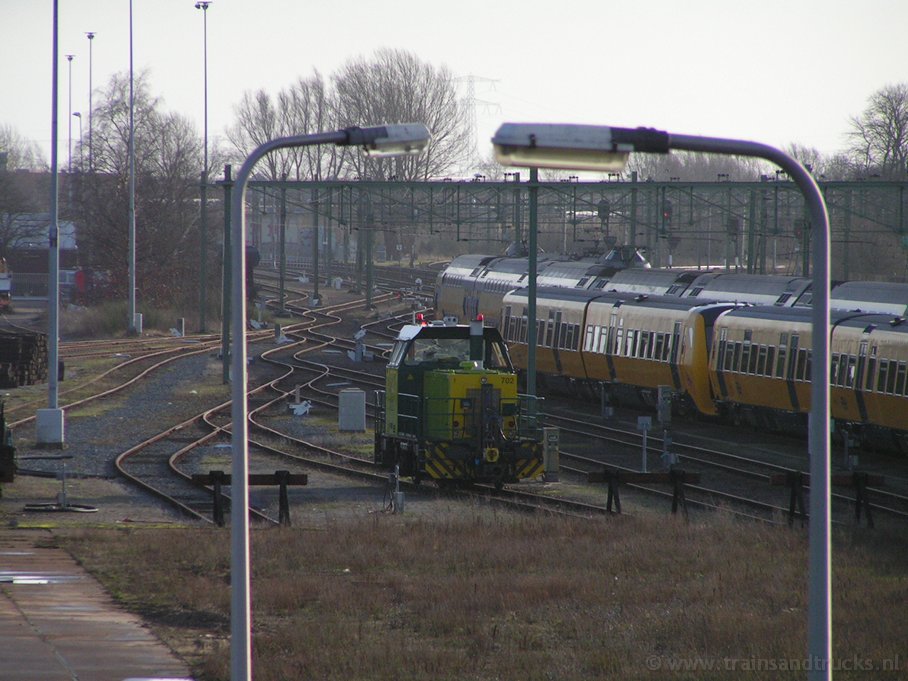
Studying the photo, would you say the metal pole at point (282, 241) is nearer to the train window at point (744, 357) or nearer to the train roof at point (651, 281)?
the train roof at point (651, 281)

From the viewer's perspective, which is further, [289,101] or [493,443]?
[289,101]

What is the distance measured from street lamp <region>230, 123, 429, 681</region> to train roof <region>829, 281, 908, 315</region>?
2670 centimetres

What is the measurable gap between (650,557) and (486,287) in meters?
35.4

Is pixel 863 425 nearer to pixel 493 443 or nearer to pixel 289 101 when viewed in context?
pixel 493 443

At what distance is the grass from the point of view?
11.2 meters

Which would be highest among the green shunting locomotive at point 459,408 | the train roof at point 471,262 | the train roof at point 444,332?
the train roof at point 471,262

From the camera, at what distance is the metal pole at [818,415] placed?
723 centimetres

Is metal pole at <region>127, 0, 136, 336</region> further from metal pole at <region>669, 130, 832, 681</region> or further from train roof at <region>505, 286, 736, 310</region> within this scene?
metal pole at <region>669, 130, 832, 681</region>

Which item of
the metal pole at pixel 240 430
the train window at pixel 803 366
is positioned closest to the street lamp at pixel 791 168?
the metal pole at pixel 240 430

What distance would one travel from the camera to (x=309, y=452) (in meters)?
27.5

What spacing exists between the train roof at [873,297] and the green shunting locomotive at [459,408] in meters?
14.5

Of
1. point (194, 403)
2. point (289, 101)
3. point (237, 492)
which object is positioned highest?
point (289, 101)

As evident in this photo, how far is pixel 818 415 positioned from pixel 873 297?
92.5ft

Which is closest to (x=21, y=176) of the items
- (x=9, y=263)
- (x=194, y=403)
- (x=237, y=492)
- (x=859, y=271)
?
(x=9, y=263)
